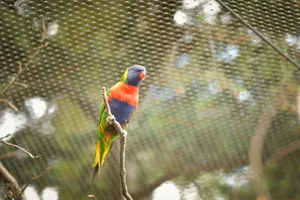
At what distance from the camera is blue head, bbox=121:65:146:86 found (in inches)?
55.6

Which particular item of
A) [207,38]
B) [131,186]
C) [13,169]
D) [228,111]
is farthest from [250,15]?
[13,169]

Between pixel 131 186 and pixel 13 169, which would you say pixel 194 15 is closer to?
pixel 131 186

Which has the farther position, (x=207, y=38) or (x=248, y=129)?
(x=248, y=129)

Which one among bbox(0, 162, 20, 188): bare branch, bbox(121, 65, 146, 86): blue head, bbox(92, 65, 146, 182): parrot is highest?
bbox(121, 65, 146, 86): blue head

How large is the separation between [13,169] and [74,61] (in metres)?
0.54

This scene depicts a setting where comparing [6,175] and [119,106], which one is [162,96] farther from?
[6,175]

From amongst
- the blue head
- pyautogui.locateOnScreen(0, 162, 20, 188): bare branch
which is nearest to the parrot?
the blue head

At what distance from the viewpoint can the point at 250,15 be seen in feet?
4.81

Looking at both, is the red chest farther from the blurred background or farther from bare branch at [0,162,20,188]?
bare branch at [0,162,20,188]

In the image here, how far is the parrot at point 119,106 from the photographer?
4.56 ft

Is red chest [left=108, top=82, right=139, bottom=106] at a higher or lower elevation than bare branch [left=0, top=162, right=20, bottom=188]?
higher

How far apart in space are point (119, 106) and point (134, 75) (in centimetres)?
15

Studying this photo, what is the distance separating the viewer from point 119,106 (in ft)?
4.85

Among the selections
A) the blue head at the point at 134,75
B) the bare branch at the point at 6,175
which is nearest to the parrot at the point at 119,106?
the blue head at the point at 134,75
